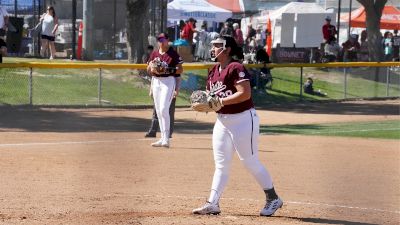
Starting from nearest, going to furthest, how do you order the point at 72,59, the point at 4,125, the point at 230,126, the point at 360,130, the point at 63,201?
1. the point at 230,126
2. the point at 63,201
3. the point at 4,125
4. the point at 360,130
5. the point at 72,59

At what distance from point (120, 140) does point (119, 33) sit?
1565cm

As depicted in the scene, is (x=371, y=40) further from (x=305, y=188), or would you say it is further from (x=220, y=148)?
(x=220, y=148)

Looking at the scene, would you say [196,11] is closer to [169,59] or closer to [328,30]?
[328,30]

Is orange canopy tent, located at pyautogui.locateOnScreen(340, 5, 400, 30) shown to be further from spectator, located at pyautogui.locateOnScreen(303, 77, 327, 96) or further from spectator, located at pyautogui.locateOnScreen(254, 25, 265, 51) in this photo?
spectator, located at pyautogui.locateOnScreen(303, 77, 327, 96)

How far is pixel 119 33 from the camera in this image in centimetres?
3203

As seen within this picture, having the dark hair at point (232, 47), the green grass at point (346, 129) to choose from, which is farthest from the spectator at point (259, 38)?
the dark hair at point (232, 47)

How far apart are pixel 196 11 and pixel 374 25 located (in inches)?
258

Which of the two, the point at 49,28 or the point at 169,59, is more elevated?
the point at 49,28

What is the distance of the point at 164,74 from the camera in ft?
47.4

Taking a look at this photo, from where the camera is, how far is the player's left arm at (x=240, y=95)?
8.61 meters

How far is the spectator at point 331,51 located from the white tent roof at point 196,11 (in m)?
4.31

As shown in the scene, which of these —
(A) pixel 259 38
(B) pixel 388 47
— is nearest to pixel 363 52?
(B) pixel 388 47

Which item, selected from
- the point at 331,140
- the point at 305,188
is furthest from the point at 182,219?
the point at 331,140

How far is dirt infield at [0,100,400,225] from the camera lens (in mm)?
9297
